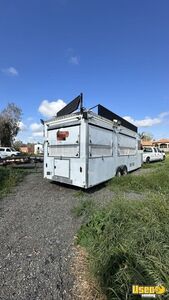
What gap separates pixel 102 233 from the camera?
3.99 meters

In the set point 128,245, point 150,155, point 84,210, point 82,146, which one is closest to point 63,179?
point 82,146

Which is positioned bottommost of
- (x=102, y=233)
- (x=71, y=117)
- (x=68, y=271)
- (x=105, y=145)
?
(x=68, y=271)

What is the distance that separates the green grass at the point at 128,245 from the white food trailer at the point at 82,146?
3.42 meters

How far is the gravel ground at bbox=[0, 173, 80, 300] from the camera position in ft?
9.57

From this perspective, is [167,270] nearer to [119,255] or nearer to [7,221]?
[119,255]

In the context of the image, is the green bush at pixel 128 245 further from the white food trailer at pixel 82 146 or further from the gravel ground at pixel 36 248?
the white food trailer at pixel 82 146

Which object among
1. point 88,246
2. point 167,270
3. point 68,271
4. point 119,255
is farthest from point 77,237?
point 167,270

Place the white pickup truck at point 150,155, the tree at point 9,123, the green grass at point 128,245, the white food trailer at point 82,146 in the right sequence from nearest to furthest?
the green grass at point 128,245, the white food trailer at point 82,146, the white pickup truck at point 150,155, the tree at point 9,123

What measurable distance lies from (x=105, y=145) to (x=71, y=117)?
6.57ft

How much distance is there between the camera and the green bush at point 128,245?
8.23 feet
